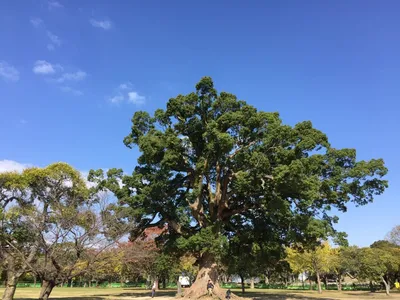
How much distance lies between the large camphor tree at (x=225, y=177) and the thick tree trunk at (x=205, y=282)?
0.07 meters

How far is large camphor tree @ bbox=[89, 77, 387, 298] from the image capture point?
22594mm

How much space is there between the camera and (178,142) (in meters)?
24.5

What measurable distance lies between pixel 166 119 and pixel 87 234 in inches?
420

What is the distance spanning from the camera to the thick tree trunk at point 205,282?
24031 millimetres

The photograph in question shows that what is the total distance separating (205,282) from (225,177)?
773 cm

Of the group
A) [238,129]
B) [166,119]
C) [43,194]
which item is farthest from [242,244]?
[43,194]

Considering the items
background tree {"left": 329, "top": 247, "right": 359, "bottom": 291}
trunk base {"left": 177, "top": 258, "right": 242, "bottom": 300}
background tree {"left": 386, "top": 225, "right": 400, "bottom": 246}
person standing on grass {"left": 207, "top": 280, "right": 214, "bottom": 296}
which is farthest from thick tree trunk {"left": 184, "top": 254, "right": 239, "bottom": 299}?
background tree {"left": 386, "top": 225, "right": 400, "bottom": 246}

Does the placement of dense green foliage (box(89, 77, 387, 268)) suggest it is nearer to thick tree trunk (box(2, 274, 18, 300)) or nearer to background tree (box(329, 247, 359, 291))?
thick tree trunk (box(2, 274, 18, 300))

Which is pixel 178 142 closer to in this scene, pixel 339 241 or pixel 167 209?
pixel 167 209

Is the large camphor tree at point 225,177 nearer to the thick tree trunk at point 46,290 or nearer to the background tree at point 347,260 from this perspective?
the thick tree trunk at point 46,290

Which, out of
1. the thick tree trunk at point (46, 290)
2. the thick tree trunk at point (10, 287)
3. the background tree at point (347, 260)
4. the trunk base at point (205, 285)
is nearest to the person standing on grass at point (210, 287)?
the trunk base at point (205, 285)

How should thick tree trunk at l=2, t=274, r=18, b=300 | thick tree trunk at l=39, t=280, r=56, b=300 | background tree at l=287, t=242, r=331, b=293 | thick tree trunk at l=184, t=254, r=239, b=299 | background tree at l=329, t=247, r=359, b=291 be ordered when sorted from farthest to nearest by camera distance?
background tree at l=287, t=242, r=331, b=293 < background tree at l=329, t=247, r=359, b=291 < thick tree trunk at l=184, t=254, r=239, b=299 < thick tree trunk at l=2, t=274, r=18, b=300 < thick tree trunk at l=39, t=280, r=56, b=300

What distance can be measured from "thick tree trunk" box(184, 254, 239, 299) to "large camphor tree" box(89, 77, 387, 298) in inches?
2.8

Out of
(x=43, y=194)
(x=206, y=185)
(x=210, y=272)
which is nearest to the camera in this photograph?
(x=43, y=194)
